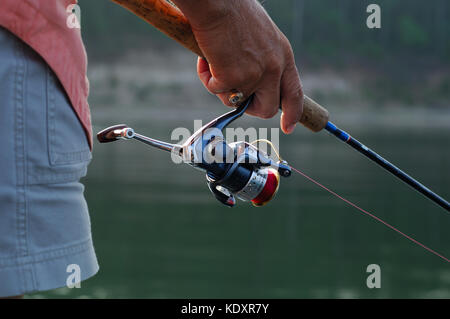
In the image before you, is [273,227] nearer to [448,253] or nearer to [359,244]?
[359,244]

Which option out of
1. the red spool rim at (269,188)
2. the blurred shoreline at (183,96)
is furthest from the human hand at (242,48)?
the blurred shoreline at (183,96)

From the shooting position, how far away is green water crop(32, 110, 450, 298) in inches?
258

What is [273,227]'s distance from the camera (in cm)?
998

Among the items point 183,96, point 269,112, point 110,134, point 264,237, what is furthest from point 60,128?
point 183,96

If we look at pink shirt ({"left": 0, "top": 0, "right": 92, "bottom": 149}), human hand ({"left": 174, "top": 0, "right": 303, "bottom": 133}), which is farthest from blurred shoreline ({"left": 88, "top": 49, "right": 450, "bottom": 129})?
pink shirt ({"left": 0, "top": 0, "right": 92, "bottom": 149})

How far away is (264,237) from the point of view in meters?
9.19

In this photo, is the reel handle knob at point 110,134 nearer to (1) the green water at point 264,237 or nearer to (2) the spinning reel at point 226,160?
(2) the spinning reel at point 226,160

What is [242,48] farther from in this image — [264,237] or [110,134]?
[264,237]

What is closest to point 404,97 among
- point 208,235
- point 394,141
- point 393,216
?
point 394,141

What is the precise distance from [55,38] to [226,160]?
1.68 ft

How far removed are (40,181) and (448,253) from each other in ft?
25.2

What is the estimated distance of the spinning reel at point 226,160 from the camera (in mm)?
1468

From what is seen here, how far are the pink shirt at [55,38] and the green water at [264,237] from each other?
14.6 ft
